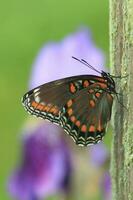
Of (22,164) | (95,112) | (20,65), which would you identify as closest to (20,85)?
(20,65)

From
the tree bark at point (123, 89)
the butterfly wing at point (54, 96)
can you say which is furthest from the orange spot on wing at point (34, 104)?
the tree bark at point (123, 89)

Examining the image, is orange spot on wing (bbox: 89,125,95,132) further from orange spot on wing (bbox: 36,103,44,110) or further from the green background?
the green background

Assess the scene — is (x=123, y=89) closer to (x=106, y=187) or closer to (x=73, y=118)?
(x=73, y=118)

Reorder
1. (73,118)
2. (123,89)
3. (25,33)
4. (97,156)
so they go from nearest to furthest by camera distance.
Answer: (123,89)
(73,118)
(97,156)
(25,33)

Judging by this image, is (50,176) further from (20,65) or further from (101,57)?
(20,65)

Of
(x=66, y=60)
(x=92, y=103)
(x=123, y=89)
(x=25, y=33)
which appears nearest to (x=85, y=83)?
(x=92, y=103)
